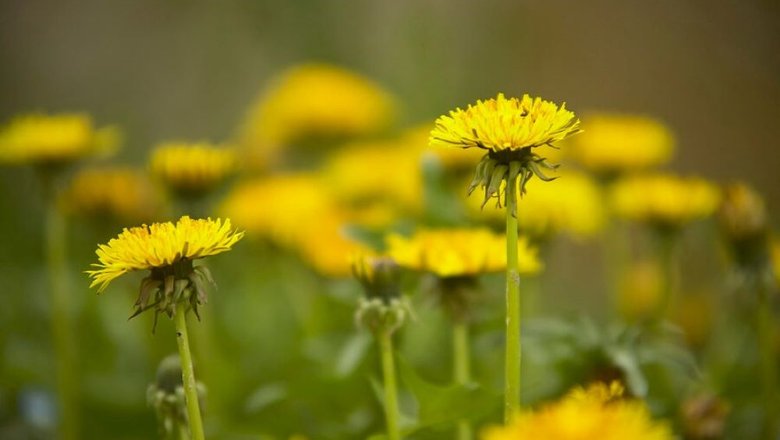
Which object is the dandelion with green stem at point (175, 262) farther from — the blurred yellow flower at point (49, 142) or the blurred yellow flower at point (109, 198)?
the blurred yellow flower at point (109, 198)

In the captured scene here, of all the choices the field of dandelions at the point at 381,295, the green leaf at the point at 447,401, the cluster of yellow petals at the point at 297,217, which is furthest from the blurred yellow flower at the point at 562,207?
the green leaf at the point at 447,401

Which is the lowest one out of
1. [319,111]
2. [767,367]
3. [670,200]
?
[767,367]

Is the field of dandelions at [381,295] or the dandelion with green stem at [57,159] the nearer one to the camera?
the field of dandelions at [381,295]

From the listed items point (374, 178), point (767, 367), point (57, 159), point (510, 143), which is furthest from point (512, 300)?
point (374, 178)

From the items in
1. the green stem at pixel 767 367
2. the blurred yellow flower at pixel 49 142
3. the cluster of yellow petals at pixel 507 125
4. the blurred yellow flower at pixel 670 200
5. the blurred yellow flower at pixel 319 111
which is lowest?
the green stem at pixel 767 367

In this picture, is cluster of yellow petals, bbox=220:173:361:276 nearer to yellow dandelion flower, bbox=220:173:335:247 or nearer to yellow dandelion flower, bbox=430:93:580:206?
yellow dandelion flower, bbox=220:173:335:247

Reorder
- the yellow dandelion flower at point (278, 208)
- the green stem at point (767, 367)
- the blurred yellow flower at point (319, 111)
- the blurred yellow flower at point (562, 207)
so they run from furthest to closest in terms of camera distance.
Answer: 1. the blurred yellow flower at point (319, 111)
2. the yellow dandelion flower at point (278, 208)
3. the blurred yellow flower at point (562, 207)
4. the green stem at point (767, 367)

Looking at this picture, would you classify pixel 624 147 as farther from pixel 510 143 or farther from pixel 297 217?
pixel 510 143
